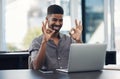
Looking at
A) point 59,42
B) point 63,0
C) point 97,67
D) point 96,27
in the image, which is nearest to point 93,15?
point 96,27

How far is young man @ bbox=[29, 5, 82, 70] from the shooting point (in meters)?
2.39

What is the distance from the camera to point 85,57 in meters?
2.05

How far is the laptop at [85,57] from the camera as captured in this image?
79.0 inches

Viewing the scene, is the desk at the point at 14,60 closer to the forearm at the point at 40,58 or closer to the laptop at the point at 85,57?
the forearm at the point at 40,58

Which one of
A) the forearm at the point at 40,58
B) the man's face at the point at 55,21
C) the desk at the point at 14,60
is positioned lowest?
the desk at the point at 14,60

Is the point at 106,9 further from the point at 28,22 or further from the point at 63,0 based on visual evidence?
the point at 28,22

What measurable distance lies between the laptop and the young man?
0.41 m

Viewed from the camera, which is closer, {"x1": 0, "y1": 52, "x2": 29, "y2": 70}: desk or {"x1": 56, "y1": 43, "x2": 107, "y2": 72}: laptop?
{"x1": 56, "y1": 43, "x2": 107, "y2": 72}: laptop

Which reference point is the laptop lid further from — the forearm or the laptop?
the forearm

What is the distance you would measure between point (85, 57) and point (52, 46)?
0.58m

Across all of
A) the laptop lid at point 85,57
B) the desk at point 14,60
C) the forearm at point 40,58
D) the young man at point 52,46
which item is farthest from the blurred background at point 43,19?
the laptop lid at point 85,57

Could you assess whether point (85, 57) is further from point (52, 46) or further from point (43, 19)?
point (43, 19)

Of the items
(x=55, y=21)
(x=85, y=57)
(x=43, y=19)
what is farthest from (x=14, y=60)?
(x=85, y=57)

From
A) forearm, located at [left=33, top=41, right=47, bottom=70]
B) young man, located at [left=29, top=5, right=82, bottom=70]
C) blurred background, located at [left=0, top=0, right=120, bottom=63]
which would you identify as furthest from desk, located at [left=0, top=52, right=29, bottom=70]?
forearm, located at [left=33, top=41, right=47, bottom=70]
